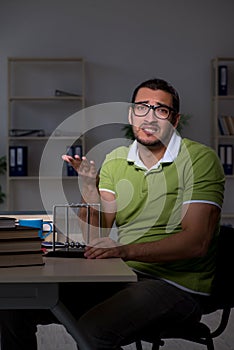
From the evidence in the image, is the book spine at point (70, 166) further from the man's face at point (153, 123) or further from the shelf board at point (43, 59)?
the man's face at point (153, 123)

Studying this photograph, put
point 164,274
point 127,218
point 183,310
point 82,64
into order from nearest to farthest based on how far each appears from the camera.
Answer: point 183,310, point 164,274, point 127,218, point 82,64

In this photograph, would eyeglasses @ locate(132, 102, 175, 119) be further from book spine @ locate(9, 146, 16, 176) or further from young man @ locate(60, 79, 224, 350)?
book spine @ locate(9, 146, 16, 176)

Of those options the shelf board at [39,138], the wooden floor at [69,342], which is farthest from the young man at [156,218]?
the shelf board at [39,138]

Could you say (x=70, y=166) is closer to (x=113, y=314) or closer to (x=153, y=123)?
(x=153, y=123)

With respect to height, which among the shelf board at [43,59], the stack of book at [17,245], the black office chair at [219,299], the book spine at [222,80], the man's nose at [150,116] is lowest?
the black office chair at [219,299]

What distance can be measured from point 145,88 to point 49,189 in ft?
15.0

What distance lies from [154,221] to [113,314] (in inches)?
19.7

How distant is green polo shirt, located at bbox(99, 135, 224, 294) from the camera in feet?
7.11

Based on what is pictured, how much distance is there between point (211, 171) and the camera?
2.21m

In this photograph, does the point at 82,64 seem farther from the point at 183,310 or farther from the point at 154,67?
the point at 183,310

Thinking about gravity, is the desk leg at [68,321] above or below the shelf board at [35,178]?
below

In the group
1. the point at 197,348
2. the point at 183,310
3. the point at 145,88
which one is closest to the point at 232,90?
the point at 197,348

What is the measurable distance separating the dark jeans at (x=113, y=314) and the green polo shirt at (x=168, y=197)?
102 mm

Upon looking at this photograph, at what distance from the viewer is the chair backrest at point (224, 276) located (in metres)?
2.21
